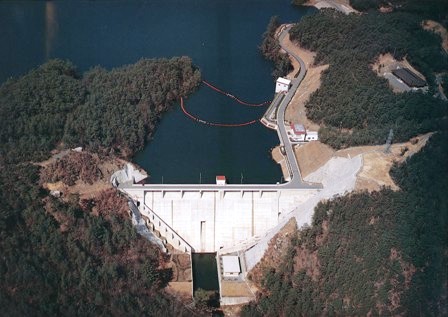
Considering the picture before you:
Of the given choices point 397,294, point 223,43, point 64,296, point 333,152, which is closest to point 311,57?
point 223,43

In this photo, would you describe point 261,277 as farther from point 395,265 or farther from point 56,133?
point 56,133

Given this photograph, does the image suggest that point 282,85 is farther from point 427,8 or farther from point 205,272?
point 205,272

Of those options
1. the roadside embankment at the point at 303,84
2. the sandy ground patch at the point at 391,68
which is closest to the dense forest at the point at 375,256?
the sandy ground patch at the point at 391,68

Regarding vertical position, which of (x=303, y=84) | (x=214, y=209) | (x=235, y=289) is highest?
(x=303, y=84)

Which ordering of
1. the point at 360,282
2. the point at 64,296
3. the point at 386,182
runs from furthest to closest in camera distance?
the point at 386,182 → the point at 360,282 → the point at 64,296

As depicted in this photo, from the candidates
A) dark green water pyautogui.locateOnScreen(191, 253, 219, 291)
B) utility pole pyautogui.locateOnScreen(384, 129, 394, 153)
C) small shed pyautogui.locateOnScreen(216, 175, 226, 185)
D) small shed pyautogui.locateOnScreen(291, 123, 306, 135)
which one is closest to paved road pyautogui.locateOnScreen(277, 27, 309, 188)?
small shed pyautogui.locateOnScreen(291, 123, 306, 135)

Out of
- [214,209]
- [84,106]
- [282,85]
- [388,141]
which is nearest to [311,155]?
[388,141]
